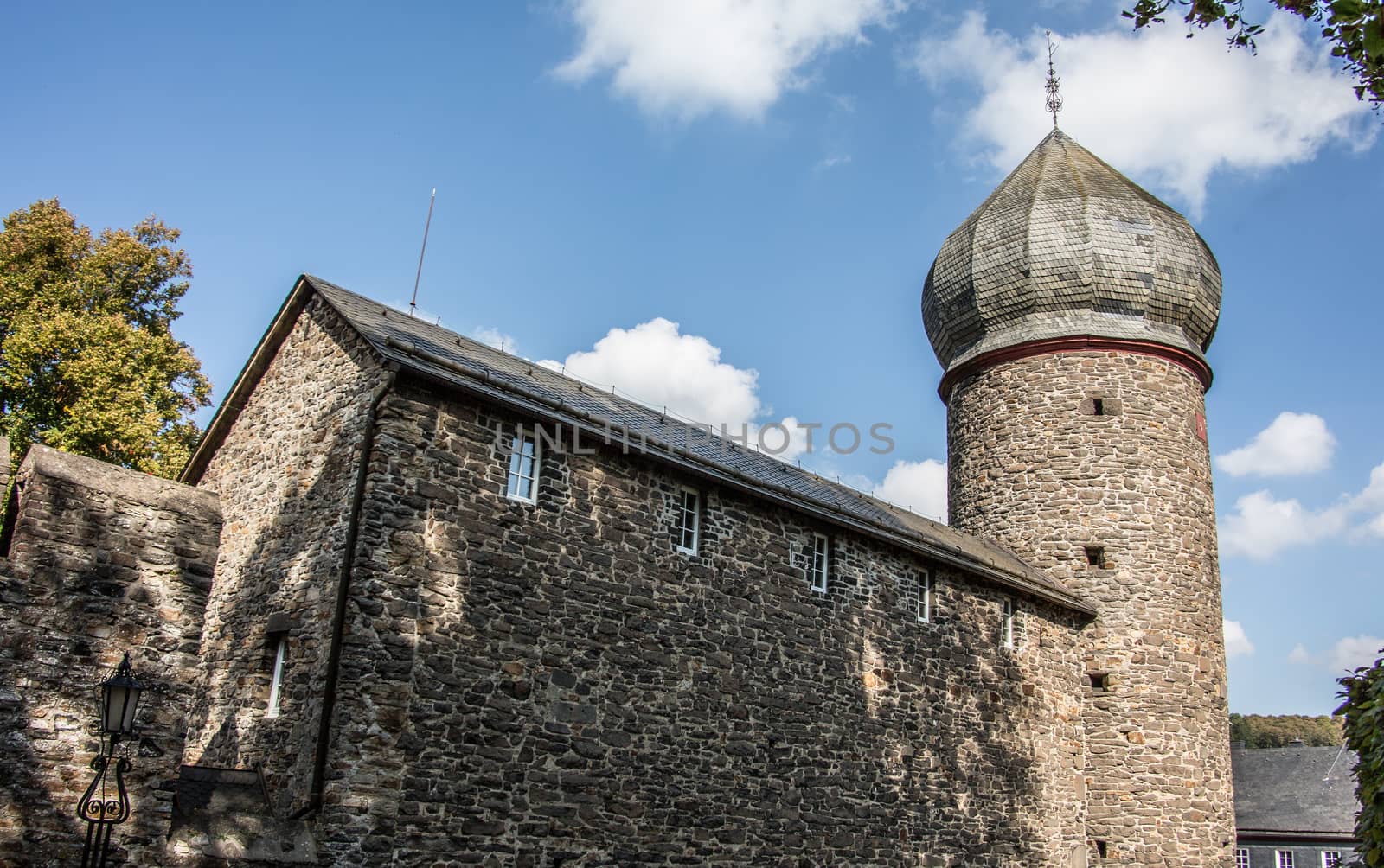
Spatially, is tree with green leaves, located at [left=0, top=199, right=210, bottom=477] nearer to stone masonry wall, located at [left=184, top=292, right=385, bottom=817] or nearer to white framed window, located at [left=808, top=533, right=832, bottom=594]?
stone masonry wall, located at [left=184, top=292, right=385, bottom=817]

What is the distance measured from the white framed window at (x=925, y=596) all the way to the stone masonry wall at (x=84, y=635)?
9699mm

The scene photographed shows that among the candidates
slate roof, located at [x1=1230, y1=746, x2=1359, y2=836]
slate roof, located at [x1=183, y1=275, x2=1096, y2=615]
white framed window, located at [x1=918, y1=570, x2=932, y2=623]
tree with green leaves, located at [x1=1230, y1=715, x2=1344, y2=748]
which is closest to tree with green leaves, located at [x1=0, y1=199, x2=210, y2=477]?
slate roof, located at [x1=183, y1=275, x2=1096, y2=615]

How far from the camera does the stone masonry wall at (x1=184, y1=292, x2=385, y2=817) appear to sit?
31.8 ft

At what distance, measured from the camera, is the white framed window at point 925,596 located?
14961 millimetres

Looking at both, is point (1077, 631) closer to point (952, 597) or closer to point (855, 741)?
point (952, 597)

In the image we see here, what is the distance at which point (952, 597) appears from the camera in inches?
605

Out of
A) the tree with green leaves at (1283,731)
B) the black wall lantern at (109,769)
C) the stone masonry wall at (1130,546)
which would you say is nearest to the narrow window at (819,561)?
the stone masonry wall at (1130,546)

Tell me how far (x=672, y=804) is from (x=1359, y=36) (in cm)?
899

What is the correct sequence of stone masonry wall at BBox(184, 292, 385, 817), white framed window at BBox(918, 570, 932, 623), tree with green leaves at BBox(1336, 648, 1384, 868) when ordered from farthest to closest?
white framed window at BBox(918, 570, 932, 623) < stone masonry wall at BBox(184, 292, 385, 817) < tree with green leaves at BBox(1336, 648, 1384, 868)

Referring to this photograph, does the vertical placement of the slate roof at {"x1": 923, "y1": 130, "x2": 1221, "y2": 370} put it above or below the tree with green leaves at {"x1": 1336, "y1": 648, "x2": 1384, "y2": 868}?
above

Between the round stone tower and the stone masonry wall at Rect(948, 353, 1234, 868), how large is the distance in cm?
3

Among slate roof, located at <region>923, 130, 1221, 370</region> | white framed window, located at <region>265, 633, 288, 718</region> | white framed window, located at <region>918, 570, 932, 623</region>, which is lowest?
white framed window, located at <region>265, 633, 288, 718</region>

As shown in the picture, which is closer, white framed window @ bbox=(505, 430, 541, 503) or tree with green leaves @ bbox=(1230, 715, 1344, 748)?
white framed window @ bbox=(505, 430, 541, 503)

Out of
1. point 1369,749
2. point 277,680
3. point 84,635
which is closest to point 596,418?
point 277,680
